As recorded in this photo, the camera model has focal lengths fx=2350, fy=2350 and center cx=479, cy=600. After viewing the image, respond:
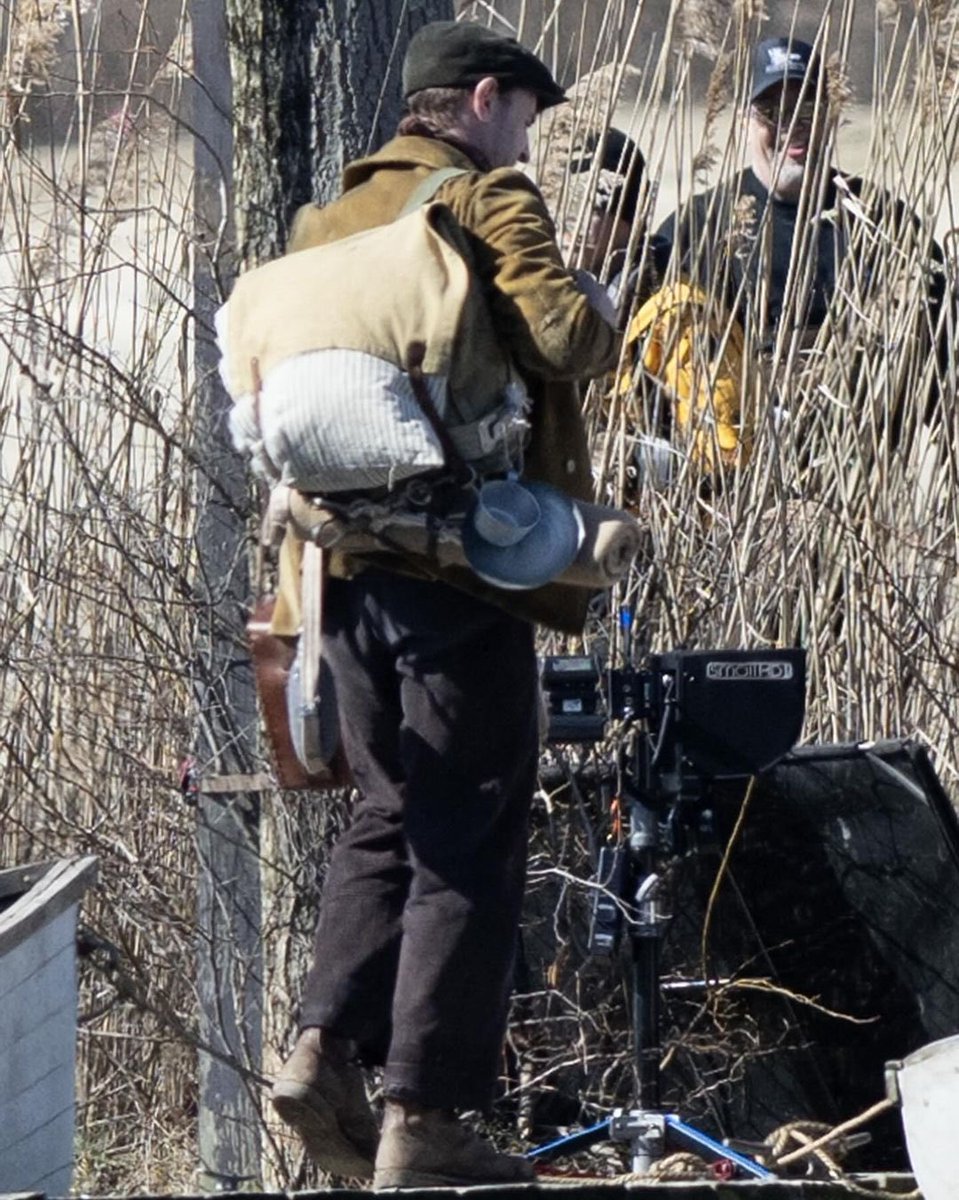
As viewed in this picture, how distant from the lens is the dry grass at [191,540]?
3.78 meters

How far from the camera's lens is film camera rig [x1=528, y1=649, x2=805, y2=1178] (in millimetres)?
3303

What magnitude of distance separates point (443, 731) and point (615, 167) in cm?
166

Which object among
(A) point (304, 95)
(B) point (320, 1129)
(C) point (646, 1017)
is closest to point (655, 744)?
(C) point (646, 1017)

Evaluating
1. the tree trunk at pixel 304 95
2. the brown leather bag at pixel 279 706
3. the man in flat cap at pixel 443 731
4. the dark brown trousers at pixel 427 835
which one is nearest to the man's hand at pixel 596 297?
the man in flat cap at pixel 443 731

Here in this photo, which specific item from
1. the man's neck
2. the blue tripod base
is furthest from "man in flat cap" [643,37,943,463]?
the blue tripod base

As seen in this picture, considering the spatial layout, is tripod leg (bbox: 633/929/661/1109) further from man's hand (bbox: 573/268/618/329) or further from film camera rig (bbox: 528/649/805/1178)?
man's hand (bbox: 573/268/618/329)

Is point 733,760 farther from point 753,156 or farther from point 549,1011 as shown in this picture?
point 753,156

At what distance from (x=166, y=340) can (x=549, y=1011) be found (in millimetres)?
1332

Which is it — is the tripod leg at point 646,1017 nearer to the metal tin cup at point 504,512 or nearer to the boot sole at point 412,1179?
the boot sole at point 412,1179

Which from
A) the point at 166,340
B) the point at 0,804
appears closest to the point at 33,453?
the point at 166,340

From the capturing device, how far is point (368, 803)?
10.0 ft

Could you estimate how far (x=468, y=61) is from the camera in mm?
3006

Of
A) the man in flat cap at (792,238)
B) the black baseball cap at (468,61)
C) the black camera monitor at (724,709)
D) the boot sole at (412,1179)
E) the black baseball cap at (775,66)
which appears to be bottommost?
the boot sole at (412,1179)

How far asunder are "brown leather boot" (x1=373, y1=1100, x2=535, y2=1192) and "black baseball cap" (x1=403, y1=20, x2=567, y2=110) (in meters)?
1.30
